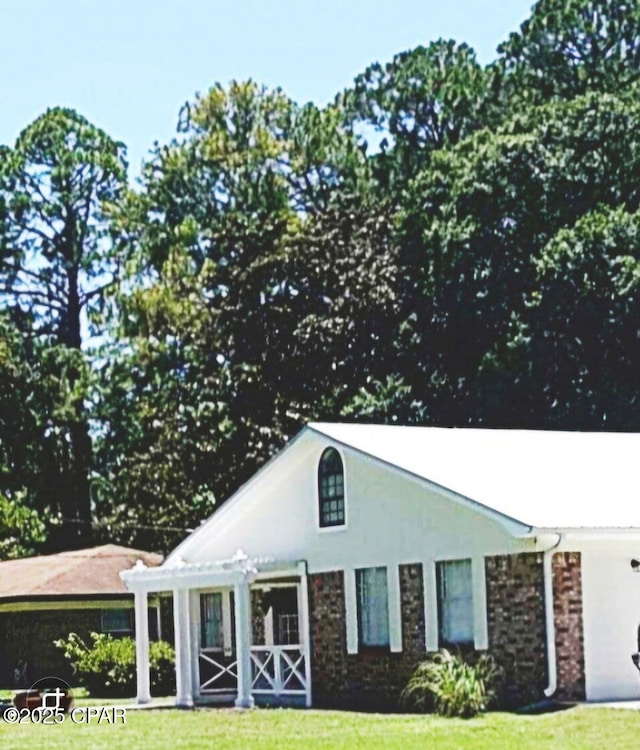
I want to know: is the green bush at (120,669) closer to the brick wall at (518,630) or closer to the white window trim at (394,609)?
the brick wall at (518,630)

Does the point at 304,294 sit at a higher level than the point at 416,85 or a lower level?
lower

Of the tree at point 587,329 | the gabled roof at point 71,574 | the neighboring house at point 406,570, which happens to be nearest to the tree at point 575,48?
the tree at point 587,329

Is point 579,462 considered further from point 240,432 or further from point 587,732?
point 240,432

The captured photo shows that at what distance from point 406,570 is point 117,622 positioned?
51.6 feet

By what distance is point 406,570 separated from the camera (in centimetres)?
2742

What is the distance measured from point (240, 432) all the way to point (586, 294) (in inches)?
435

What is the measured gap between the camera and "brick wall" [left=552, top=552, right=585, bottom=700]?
24.8m

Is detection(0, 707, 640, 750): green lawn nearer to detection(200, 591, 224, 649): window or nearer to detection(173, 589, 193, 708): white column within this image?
detection(173, 589, 193, 708): white column

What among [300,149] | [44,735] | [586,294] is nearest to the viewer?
[44,735]

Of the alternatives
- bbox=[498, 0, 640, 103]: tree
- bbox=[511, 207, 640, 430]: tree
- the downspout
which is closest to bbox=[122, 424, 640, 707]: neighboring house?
the downspout

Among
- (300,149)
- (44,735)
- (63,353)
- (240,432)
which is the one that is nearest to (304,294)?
(240,432)

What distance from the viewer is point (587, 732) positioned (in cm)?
2067

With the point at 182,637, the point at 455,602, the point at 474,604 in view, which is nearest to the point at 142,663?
the point at 182,637

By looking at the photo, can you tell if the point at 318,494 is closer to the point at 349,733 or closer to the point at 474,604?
the point at 474,604
